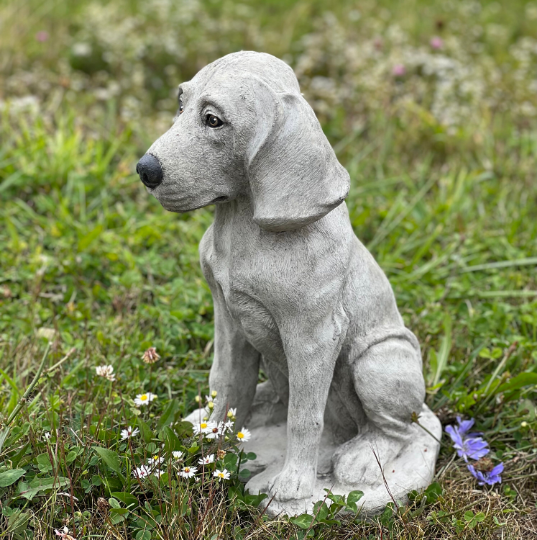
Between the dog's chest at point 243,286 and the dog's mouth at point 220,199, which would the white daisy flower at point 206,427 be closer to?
the dog's chest at point 243,286

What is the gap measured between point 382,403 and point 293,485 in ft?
1.45

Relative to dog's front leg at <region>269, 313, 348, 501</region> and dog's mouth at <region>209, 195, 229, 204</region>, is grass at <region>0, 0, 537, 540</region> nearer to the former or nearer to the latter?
dog's front leg at <region>269, 313, 348, 501</region>

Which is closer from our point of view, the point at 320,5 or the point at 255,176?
the point at 255,176

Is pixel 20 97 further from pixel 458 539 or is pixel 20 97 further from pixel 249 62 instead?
pixel 458 539

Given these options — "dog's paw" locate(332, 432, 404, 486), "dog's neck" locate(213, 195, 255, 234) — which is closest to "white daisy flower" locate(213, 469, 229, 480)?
"dog's paw" locate(332, 432, 404, 486)

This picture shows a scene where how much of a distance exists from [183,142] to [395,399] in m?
1.23

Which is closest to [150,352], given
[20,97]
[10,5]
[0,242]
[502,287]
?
[0,242]

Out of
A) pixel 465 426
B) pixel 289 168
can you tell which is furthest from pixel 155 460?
pixel 465 426

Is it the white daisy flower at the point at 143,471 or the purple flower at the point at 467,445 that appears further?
the purple flower at the point at 467,445

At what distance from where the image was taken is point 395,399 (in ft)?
8.62

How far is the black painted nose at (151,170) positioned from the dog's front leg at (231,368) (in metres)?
0.57

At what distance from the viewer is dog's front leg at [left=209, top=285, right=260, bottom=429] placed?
105 inches

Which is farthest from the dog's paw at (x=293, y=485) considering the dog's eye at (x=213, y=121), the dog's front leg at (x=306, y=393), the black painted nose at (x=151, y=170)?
the dog's eye at (x=213, y=121)

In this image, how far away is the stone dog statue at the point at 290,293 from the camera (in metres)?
2.17
